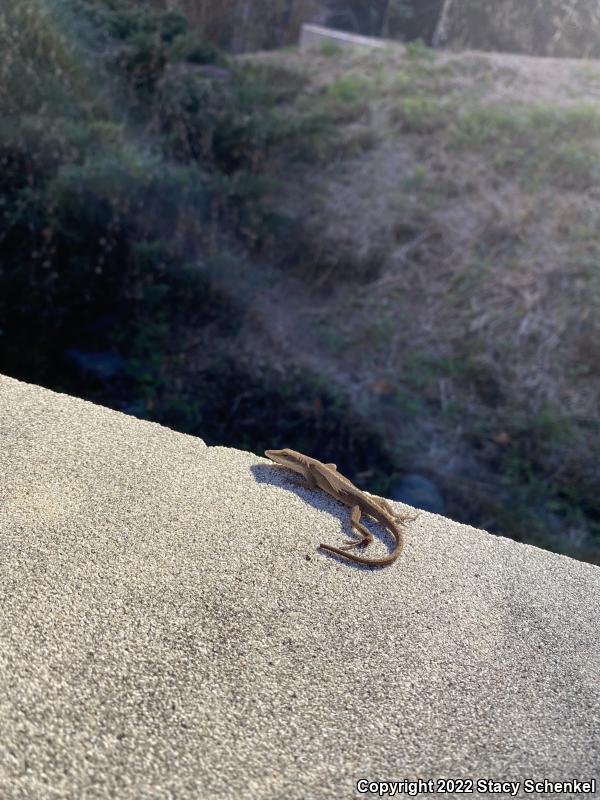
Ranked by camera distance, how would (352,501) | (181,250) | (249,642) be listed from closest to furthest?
(249,642), (352,501), (181,250)

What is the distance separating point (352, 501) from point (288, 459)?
36 cm

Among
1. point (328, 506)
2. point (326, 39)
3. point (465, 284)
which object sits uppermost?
point (326, 39)

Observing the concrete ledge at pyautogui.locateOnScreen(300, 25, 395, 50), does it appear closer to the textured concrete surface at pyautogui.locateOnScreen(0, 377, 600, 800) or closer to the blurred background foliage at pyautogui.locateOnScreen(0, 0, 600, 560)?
the blurred background foliage at pyautogui.locateOnScreen(0, 0, 600, 560)

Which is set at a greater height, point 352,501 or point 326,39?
point 326,39

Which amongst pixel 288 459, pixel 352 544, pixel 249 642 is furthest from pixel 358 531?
pixel 249 642

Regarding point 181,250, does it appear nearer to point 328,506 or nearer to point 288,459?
point 288,459

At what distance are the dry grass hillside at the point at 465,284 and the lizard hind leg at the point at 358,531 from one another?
3.72 m

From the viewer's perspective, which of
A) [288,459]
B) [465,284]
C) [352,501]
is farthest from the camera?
[465,284]

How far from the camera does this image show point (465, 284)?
324 inches

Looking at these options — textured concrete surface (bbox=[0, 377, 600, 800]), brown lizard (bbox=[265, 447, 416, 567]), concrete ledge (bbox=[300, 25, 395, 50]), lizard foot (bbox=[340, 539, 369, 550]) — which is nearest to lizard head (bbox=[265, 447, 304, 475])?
brown lizard (bbox=[265, 447, 416, 567])

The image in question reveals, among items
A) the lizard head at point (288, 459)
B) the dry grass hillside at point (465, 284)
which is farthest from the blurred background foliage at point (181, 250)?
the lizard head at point (288, 459)

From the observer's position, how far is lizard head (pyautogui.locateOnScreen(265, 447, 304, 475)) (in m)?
2.97

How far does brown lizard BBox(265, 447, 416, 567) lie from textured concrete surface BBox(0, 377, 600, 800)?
0.05 m

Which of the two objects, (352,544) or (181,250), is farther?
(181,250)
